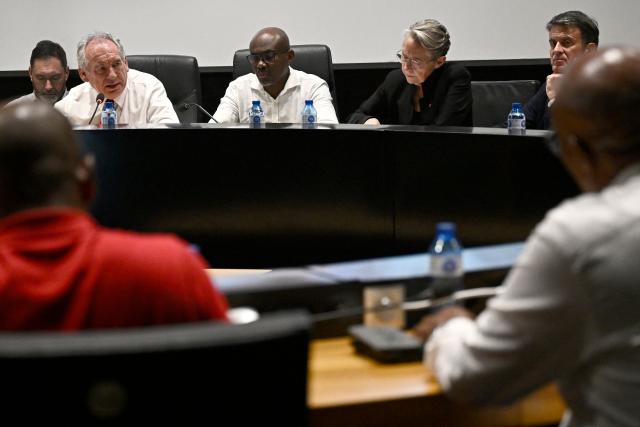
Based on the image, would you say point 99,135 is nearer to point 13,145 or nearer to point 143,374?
point 13,145

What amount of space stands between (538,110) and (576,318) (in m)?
3.03

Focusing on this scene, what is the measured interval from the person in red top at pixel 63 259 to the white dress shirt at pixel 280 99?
3.50m

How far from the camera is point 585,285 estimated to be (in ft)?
4.04

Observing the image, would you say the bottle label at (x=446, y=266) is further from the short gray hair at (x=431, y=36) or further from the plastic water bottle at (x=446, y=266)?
Answer: the short gray hair at (x=431, y=36)

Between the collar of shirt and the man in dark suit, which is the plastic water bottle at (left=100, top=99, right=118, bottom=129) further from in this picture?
the man in dark suit

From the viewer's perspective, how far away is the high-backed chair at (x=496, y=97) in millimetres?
4621

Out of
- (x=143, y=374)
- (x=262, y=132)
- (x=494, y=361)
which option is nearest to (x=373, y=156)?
(x=262, y=132)

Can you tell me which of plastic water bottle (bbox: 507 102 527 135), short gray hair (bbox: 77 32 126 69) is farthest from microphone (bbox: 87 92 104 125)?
plastic water bottle (bbox: 507 102 527 135)

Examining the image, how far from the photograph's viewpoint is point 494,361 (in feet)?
4.30

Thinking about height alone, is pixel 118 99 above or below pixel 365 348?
above

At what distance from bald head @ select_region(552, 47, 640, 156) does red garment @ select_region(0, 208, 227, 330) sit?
55 centimetres

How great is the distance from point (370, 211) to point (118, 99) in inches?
64.4

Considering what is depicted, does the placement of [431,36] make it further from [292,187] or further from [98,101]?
[98,101]

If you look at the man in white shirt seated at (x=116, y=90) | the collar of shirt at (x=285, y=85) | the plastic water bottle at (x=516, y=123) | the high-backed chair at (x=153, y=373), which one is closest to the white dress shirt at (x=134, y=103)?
the man in white shirt seated at (x=116, y=90)
